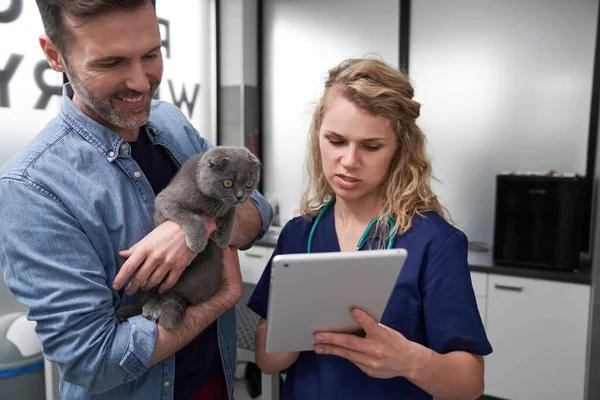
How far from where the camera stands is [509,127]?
298cm

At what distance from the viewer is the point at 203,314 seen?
1.09m

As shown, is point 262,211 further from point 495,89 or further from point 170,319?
point 495,89

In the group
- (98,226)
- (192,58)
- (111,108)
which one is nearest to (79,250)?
(98,226)

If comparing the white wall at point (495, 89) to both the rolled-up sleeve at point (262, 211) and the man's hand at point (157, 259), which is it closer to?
the rolled-up sleeve at point (262, 211)

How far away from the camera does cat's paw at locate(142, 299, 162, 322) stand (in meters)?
1.00

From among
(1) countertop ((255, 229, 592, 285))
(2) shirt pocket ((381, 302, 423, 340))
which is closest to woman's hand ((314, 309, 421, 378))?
(2) shirt pocket ((381, 302, 423, 340))

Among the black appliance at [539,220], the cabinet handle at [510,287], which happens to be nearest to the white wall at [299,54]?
the black appliance at [539,220]

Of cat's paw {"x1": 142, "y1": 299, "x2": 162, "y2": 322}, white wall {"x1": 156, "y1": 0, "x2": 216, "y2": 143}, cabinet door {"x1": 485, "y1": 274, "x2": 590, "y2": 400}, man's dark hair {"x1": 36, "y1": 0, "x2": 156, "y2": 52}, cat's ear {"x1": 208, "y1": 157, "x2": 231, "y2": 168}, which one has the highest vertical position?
white wall {"x1": 156, "y1": 0, "x2": 216, "y2": 143}

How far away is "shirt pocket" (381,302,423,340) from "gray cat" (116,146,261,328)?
1.51 feet

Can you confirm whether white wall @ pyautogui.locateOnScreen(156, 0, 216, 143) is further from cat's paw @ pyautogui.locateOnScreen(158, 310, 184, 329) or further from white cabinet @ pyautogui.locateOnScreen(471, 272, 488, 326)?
cat's paw @ pyautogui.locateOnScreen(158, 310, 184, 329)

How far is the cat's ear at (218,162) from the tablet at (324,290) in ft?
1.44

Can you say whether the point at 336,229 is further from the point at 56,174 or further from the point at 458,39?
the point at 458,39

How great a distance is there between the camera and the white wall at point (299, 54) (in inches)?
133

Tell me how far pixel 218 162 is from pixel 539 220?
2.09 metres
